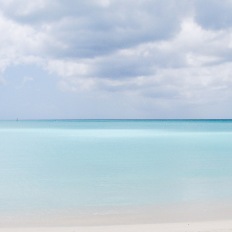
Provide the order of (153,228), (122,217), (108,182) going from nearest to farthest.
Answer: (153,228), (122,217), (108,182)

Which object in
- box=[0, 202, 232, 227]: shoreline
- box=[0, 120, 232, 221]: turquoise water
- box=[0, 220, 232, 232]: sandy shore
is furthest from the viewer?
box=[0, 120, 232, 221]: turquoise water

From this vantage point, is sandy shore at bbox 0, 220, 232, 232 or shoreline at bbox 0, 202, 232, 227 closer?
sandy shore at bbox 0, 220, 232, 232

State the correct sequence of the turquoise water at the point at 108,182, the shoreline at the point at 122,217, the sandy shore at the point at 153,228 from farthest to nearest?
1. the turquoise water at the point at 108,182
2. the shoreline at the point at 122,217
3. the sandy shore at the point at 153,228

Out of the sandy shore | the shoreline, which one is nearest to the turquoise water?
the shoreline

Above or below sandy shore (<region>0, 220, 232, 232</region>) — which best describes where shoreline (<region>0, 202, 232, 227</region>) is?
below

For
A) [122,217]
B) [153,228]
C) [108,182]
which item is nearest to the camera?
[153,228]

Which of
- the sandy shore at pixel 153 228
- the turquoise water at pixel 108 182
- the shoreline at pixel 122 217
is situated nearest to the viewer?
the sandy shore at pixel 153 228

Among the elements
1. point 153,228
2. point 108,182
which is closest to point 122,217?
point 153,228

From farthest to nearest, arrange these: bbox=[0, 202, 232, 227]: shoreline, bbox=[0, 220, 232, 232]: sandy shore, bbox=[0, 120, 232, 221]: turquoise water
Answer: bbox=[0, 120, 232, 221]: turquoise water → bbox=[0, 202, 232, 227]: shoreline → bbox=[0, 220, 232, 232]: sandy shore

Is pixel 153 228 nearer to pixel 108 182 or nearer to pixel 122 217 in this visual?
pixel 122 217

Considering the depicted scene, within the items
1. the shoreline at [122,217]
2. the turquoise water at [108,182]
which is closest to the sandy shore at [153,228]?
the shoreline at [122,217]

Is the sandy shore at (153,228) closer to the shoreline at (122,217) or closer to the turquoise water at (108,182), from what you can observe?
the shoreline at (122,217)

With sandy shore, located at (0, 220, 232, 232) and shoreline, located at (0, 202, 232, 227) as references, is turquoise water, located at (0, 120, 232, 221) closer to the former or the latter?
shoreline, located at (0, 202, 232, 227)

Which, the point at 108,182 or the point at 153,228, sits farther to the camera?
the point at 108,182
